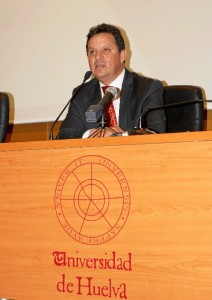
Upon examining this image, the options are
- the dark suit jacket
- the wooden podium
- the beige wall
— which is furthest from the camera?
the beige wall

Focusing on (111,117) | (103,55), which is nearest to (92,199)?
(111,117)

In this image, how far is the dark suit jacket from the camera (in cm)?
244

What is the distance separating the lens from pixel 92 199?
4.86 ft

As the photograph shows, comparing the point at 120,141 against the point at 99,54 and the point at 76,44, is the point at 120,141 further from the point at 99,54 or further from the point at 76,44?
the point at 76,44

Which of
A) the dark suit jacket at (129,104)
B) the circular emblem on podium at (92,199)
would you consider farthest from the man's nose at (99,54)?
the circular emblem on podium at (92,199)

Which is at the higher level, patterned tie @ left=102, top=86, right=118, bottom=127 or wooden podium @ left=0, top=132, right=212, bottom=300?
patterned tie @ left=102, top=86, right=118, bottom=127

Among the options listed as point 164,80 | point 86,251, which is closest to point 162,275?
point 86,251

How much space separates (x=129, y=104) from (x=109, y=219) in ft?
3.82

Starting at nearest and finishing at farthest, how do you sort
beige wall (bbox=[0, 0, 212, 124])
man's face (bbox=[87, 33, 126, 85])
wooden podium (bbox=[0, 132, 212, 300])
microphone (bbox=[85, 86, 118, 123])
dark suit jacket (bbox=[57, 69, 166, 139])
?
wooden podium (bbox=[0, 132, 212, 300]), microphone (bbox=[85, 86, 118, 123]), dark suit jacket (bbox=[57, 69, 166, 139]), man's face (bbox=[87, 33, 126, 85]), beige wall (bbox=[0, 0, 212, 124])

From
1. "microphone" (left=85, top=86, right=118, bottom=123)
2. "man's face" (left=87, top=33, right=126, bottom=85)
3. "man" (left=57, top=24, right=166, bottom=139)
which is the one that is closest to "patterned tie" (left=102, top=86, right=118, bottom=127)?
"man" (left=57, top=24, right=166, bottom=139)

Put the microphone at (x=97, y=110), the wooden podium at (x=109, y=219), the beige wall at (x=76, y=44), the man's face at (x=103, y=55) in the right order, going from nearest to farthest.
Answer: the wooden podium at (x=109, y=219), the microphone at (x=97, y=110), the man's face at (x=103, y=55), the beige wall at (x=76, y=44)

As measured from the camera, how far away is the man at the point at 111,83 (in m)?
2.49

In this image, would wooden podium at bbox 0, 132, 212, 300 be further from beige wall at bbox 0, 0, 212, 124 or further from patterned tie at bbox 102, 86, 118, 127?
beige wall at bbox 0, 0, 212, 124

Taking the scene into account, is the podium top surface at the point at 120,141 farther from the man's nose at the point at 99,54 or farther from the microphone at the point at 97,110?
the man's nose at the point at 99,54
